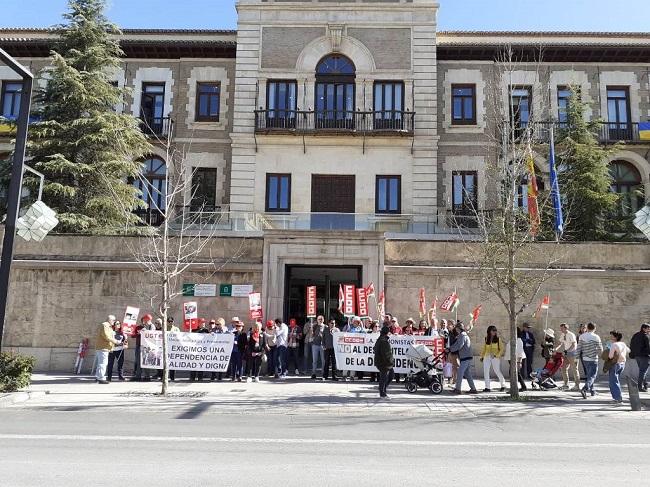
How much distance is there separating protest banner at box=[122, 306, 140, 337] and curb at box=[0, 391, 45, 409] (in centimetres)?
401

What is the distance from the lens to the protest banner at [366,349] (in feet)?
51.3

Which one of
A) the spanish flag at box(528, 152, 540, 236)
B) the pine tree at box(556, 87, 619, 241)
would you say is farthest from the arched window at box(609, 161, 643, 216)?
the spanish flag at box(528, 152, 540, 236)

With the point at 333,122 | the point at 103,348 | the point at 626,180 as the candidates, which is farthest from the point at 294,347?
the point at 626,180

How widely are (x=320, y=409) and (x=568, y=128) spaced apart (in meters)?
20.5

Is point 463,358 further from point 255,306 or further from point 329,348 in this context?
point 255,306

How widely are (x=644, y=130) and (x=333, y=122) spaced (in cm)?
1545

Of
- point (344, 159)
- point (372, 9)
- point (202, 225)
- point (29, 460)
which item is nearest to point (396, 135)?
point (344, 159)

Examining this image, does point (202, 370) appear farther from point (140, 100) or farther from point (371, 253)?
point (140, 100)

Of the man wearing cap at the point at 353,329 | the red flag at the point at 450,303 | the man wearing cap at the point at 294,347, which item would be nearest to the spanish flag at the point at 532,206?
the red flag at the point at 450,303

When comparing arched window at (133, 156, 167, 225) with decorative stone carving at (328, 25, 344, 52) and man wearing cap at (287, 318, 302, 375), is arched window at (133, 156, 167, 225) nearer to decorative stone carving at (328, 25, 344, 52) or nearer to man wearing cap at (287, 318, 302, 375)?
decorative stone carving at (328, 25, 344, 52)

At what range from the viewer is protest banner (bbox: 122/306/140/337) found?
1720 centimetres

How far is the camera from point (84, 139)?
886 inches

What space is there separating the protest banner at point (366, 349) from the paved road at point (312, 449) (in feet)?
14.0

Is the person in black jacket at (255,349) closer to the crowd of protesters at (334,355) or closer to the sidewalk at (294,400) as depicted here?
the crowd of protesters at (334,355)
